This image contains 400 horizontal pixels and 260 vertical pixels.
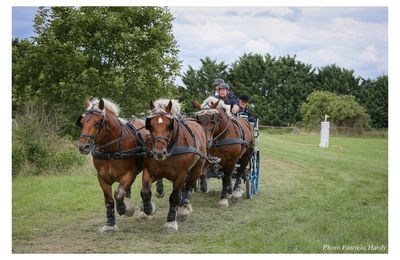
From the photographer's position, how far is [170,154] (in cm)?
661

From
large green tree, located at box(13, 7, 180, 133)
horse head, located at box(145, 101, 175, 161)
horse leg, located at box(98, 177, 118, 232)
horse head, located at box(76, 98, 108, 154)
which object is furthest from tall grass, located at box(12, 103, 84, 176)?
horse head, located at box(145, 101, 175, 161)

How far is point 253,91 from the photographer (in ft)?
111

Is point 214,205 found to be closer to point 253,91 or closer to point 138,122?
point 138,122

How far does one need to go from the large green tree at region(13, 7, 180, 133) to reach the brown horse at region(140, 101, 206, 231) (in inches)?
216

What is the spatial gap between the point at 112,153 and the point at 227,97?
A: 11.9 feet

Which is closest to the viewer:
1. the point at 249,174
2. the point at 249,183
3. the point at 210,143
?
the point at 210,143

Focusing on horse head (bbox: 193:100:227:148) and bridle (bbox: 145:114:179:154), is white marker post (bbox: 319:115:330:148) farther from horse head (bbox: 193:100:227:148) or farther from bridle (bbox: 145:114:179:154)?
bridle (bbox: 145:114:179:154)

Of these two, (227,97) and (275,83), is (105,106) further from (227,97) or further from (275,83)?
(275,83)

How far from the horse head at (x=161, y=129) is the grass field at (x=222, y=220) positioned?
4.03 feet

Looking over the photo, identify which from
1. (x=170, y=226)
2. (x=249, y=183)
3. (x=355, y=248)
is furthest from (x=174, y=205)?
(x=249, y=183)

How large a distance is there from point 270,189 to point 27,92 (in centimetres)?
671
